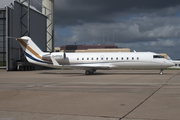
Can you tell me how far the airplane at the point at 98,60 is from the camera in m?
26.4

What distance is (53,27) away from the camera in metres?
56.4

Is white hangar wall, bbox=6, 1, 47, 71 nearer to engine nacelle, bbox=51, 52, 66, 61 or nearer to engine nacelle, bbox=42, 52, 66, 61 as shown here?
engine nacelle, bbox=42, 52, 66, 61

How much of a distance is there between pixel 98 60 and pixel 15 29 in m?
21.9

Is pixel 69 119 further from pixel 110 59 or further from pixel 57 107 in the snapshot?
pixel 110 59

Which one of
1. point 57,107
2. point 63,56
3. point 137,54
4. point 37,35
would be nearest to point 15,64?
point 37,35

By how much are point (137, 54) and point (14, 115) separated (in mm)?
21823

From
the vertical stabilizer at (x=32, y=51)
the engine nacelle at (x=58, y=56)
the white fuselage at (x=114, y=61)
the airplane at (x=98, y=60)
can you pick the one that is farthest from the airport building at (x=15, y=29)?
the white fuselage at (x=114, y=61)

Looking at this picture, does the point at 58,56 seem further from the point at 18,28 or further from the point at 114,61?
the point at 18,28

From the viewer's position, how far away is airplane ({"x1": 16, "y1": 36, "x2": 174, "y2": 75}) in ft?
86.5

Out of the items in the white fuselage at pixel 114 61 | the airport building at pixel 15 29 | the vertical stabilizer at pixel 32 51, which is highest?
the airport building at pixel 15 29

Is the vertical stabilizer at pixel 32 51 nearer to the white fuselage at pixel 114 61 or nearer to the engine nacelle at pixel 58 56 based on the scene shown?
the engine nacelle at pixel 58 56

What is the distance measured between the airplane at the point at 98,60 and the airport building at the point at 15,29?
9.72 meters

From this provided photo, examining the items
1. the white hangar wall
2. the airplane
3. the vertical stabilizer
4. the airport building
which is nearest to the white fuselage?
the airplane

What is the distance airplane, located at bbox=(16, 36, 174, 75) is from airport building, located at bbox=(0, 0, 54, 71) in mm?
9722
